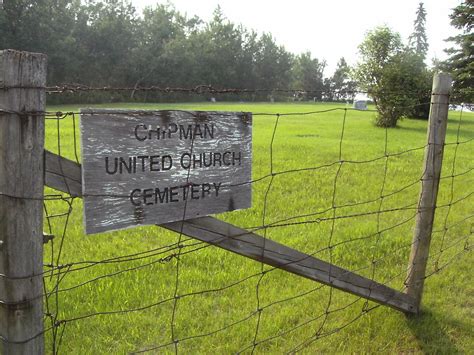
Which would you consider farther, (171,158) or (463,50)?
(463,50)

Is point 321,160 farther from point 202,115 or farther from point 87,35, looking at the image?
point 87,35

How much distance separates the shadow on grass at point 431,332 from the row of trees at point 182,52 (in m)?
17.7

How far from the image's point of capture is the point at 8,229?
174cm

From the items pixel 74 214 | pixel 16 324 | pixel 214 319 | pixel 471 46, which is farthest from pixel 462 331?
pixel 471 46

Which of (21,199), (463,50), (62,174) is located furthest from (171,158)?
(463,50)

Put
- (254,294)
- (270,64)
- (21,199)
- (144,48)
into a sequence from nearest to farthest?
(21,199), (254,294), (144,48), (270,64)

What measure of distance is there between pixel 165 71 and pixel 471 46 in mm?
45479

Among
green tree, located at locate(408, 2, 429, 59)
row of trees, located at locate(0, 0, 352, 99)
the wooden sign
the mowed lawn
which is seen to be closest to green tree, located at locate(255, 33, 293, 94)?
row of trees, located at locate(0, 0, 352, 99)

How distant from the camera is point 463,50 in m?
30.9

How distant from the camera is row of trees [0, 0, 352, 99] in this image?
51.0 meters

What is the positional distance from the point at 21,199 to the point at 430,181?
3.05 m

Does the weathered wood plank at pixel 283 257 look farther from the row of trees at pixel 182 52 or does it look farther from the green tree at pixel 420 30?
the green tree at pixel 420 30

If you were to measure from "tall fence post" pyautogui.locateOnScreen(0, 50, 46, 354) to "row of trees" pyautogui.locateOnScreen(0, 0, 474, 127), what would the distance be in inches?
793

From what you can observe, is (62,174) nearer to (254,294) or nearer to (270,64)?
(254,294)
